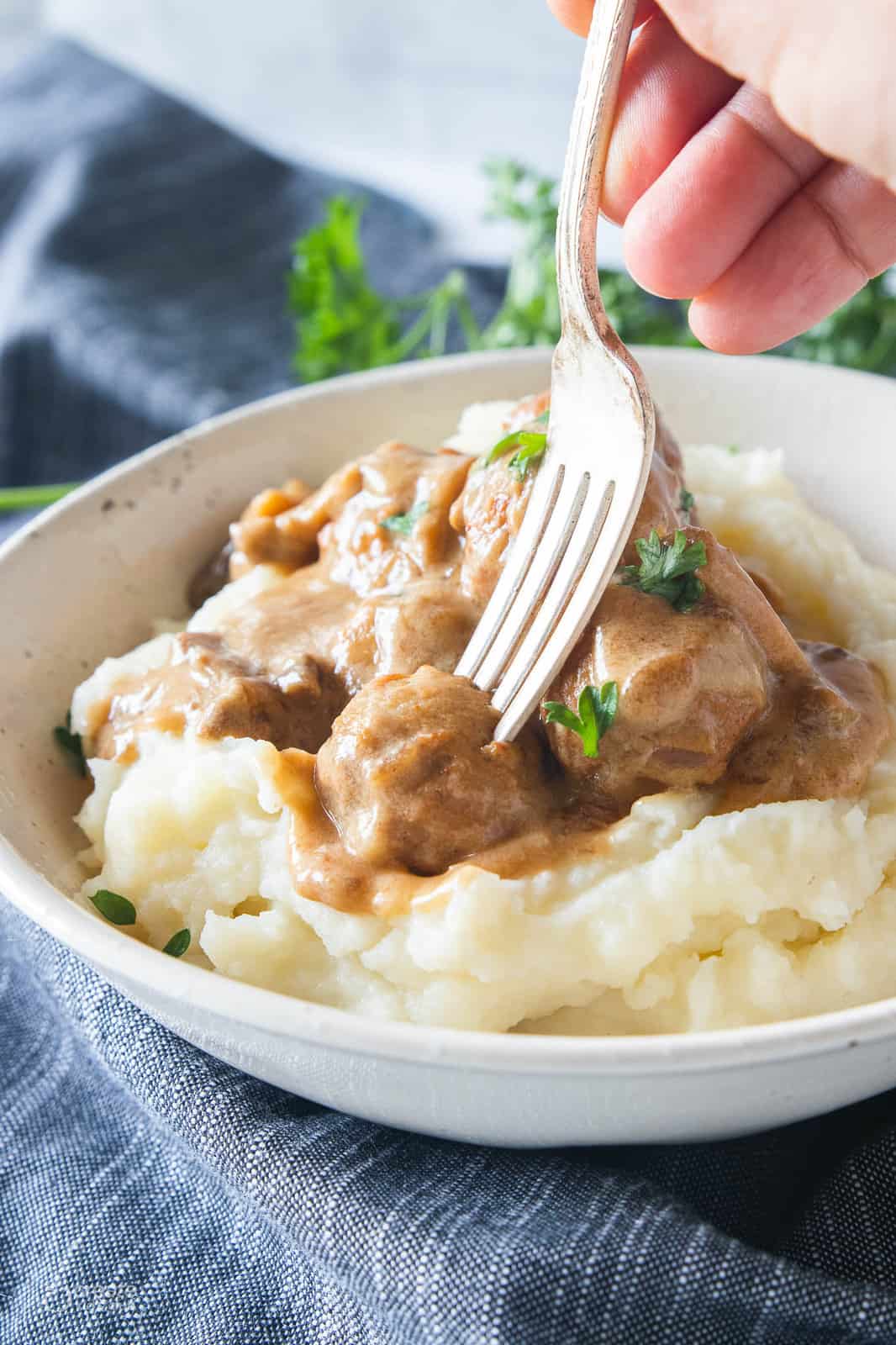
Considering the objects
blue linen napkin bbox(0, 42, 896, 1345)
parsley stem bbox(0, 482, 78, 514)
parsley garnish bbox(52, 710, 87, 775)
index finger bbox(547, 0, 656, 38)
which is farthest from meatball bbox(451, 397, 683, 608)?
parsley stem bbox(0, 482, 78, 514)

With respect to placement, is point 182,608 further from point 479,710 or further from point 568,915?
point 568,915

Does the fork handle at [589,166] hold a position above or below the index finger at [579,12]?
below

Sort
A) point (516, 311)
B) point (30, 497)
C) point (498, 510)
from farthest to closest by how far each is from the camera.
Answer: point (516, 311), point (30, 497), point (498, 510)

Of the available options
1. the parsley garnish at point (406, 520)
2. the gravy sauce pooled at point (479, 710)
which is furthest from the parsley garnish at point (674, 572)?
the parsley garnish at point (406, 520)

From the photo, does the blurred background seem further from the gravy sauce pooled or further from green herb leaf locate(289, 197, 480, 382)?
the gravy sauce pooled

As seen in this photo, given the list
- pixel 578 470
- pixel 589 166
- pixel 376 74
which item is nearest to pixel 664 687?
pixel 578 470

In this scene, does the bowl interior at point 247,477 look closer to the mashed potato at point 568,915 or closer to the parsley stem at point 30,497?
the mashed potato at point 568,915
